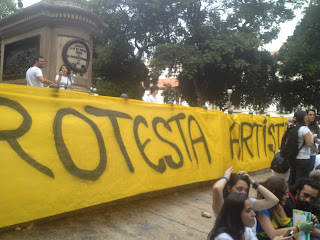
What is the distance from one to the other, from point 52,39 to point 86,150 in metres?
6.26

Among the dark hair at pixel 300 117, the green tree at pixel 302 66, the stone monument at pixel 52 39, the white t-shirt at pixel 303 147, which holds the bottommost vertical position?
the white t-shirt at pixel 303 147

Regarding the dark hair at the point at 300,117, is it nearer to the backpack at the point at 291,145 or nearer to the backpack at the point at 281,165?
the backpack at the point at 291,145

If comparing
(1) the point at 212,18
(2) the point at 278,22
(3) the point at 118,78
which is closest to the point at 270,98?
(2) the point at 278,22

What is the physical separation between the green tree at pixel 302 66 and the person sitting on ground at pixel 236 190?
24493 millimetres

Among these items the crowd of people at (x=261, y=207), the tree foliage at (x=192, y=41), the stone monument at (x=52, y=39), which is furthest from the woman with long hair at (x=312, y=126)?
the tree foliage at (x=192, y=41)

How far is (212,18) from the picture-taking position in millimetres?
25562

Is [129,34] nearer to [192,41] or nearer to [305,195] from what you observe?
[192,41]

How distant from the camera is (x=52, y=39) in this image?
8.30 m

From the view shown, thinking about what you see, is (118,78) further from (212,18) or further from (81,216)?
(81,216)

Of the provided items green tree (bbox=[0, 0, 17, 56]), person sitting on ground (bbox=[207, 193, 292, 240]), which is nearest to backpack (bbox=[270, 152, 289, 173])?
person sitting on ground (bbox=[207, 193, 292, 240])

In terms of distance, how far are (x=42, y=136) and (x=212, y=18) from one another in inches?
994

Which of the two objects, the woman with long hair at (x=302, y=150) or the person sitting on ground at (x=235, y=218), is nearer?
the person sitting on ground at (x=235, y=218)

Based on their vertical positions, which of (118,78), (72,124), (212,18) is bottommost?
(72,124)

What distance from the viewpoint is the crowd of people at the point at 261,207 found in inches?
80.1
